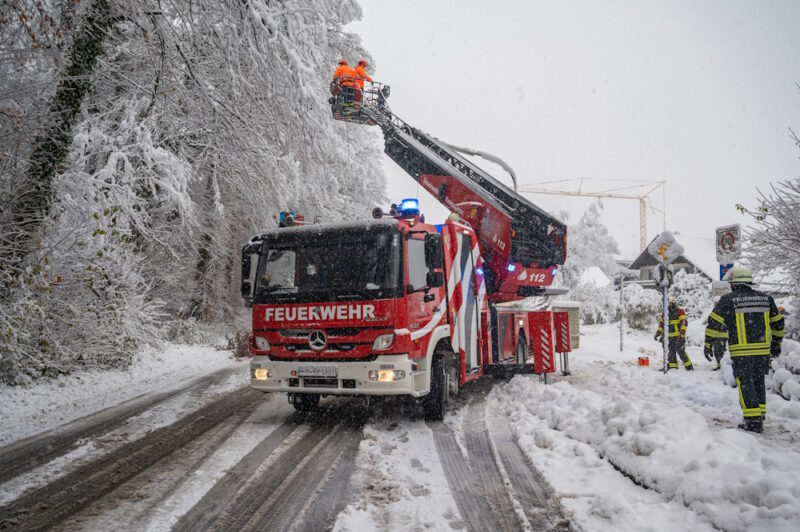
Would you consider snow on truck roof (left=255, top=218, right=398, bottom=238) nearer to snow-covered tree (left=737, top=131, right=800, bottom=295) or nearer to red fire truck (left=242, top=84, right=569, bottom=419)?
red fire truck (left=242, top=84, right=569, bottom=419)

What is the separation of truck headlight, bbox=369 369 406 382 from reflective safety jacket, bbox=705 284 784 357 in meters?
3.73

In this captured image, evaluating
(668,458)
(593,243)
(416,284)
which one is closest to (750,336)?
(668,458)

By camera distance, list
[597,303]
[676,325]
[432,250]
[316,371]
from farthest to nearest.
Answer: [597,303] → [676,325] → [432,250] → [316,371]

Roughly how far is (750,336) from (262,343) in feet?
18.9

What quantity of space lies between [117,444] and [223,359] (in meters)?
8.21

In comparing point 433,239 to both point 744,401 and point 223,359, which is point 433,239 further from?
point 223,359

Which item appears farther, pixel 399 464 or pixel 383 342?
pixel 383 342

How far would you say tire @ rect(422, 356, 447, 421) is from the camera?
22.4 feet

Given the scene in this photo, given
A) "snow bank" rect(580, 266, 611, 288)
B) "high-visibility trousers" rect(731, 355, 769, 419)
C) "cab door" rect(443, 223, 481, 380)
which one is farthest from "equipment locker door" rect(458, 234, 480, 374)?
"snow bank" rect(580, 266, 611, 288)

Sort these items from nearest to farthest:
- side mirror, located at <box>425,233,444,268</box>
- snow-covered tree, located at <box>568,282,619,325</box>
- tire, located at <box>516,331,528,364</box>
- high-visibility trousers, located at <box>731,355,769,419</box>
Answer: high-visibility trousers, located at <box>731,355,769,419</box>, side mirror, located at <box>425,233,444,268</box>, tire, located at <box>516,331,528,364</box>, snow-covered tree, located at <box>568,282,619,325</box>

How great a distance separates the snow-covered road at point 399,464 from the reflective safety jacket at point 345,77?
7.18 meters

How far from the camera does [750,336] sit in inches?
240

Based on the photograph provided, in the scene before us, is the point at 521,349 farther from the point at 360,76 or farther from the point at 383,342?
the point at 360,76

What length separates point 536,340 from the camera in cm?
954
